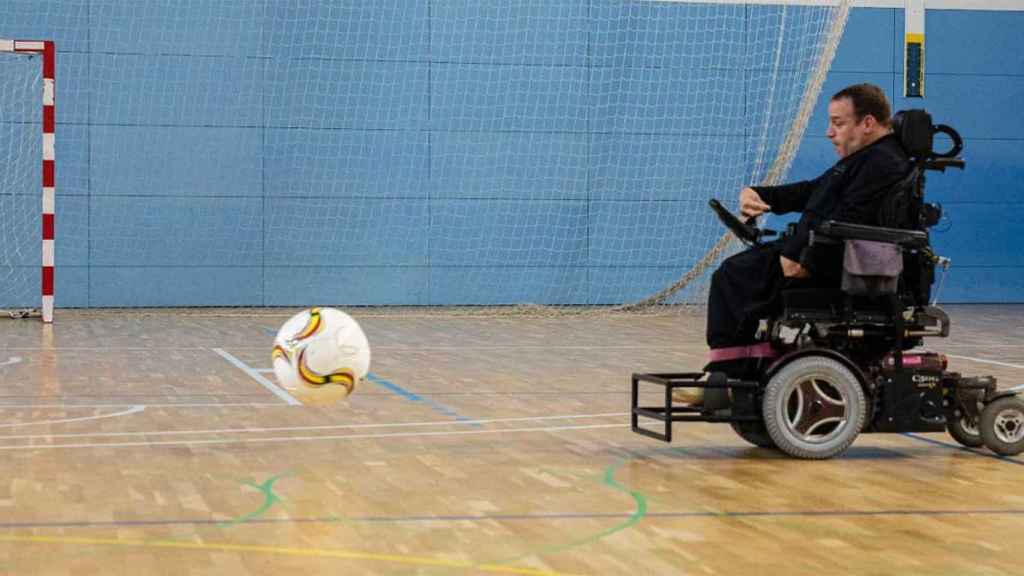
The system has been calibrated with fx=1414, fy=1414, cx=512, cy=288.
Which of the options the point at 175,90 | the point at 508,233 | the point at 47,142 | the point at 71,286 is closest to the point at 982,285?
the point at 508,233

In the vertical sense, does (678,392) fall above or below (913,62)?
below

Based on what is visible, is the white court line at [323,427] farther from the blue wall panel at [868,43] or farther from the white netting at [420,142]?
the blue wall panel at [868,43]

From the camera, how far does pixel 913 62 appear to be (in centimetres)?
1371

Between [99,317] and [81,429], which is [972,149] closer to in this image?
[99,317]

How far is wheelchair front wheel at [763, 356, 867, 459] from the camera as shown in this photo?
496 cm

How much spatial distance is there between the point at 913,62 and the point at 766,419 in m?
9.61

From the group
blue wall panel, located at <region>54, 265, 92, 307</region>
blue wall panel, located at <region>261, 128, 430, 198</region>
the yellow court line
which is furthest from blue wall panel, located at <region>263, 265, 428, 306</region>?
the yellow court line

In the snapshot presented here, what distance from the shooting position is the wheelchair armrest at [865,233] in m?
4.91

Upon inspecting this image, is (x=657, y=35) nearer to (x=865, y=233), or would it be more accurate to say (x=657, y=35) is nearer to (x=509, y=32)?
(x=509, y=32)

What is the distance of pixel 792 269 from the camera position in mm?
4996

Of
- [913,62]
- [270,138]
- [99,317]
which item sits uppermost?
[913,62]

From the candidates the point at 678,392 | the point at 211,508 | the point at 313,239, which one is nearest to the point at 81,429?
the point at 211,508

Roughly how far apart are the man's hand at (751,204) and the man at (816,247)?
0.53ft

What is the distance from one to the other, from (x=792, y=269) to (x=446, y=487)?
148 centimetres
